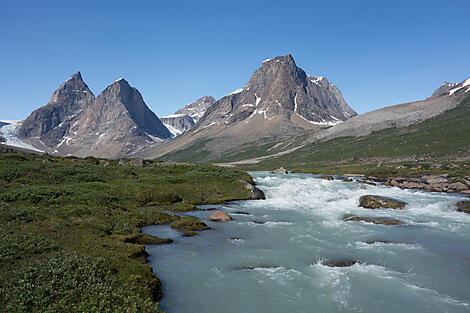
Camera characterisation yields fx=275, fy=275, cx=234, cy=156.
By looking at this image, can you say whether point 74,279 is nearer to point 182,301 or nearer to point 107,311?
point 107,311

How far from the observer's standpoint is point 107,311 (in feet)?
30.5

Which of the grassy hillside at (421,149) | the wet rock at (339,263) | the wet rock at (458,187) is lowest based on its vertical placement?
the wet rock at (339,263)

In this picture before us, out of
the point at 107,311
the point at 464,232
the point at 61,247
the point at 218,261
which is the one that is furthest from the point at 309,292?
the point at 464,232

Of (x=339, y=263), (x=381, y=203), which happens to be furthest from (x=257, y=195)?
(x=339, y=263)

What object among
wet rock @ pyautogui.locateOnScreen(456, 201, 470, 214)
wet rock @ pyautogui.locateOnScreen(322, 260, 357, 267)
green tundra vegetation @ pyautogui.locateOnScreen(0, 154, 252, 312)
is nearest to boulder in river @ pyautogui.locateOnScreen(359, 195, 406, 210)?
wet rock @ pyautogui.locateOnScreen(456, 201, 470, 214)

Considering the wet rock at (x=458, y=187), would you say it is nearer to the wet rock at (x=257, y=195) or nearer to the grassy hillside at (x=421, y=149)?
the wet rock at (x=257, y=195)

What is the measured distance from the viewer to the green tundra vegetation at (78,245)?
32.6 feet

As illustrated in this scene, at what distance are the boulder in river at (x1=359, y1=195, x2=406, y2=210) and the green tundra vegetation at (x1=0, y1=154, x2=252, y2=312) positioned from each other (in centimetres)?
2316

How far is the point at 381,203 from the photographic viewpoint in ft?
126

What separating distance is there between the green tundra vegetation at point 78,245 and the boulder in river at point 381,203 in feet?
76.0

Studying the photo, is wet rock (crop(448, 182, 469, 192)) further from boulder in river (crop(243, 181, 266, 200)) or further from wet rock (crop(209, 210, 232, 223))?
wet rock (crop(209, 210, 232, 223))

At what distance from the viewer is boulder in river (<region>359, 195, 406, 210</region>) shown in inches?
1494

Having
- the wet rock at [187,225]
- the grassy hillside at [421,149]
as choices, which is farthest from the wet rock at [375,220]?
the grassy hillside at [421,149]

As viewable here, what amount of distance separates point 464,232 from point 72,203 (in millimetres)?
37777
